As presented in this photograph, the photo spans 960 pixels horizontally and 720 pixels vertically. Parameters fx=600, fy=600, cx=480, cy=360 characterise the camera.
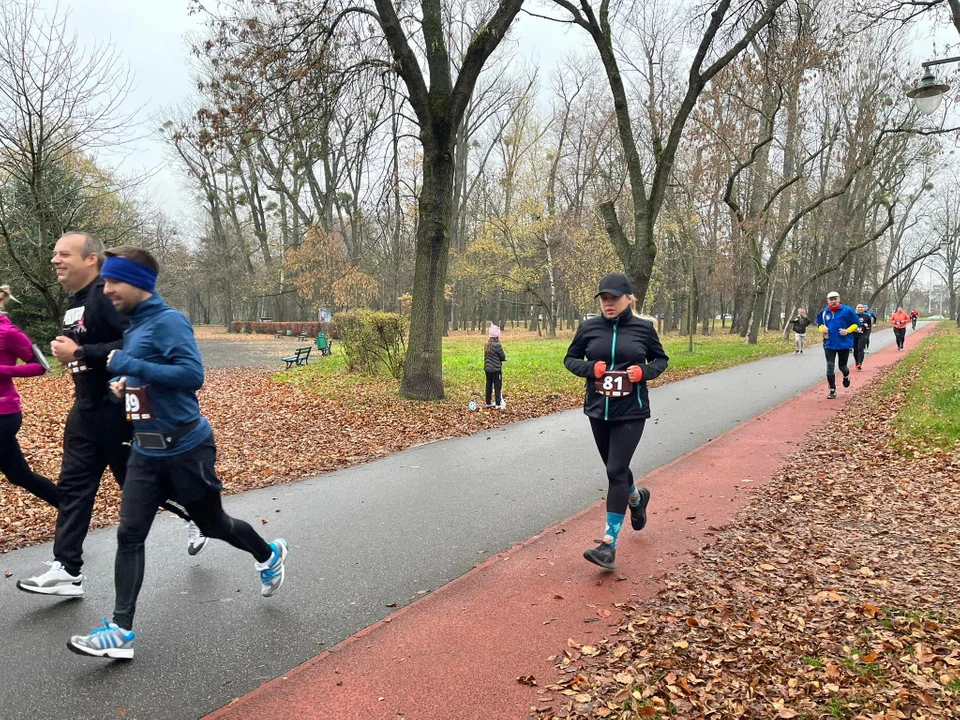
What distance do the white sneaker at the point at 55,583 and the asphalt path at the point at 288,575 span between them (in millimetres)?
72

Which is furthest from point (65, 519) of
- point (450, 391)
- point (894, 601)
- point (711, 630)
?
point (450, 391)

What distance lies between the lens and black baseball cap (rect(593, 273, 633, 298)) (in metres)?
4.20

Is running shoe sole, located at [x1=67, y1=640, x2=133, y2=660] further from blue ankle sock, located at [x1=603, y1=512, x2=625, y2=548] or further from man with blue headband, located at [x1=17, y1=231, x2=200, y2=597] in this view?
blue ankle sock, located at [x1=603, y1=512, x2=625, y2=548]

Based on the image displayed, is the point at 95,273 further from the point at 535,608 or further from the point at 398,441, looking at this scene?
A: the point at 398,441

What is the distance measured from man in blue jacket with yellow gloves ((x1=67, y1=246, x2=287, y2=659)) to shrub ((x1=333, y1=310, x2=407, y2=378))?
1020cm

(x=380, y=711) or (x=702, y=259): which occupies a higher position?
(x=702, y=259)

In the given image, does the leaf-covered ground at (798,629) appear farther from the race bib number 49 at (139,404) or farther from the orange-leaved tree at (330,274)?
the orange-leaved tree at (330,274)

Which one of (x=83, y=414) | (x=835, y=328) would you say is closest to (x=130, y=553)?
(x=83, y=414)

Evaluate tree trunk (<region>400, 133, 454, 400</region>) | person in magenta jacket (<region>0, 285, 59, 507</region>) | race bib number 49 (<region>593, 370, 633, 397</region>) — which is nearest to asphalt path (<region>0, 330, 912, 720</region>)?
person in magenta jacket (<region>0, 285, 59, 507</region>)

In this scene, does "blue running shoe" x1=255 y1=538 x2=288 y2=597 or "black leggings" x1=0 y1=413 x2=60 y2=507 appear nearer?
"blue running shoe" x1=255 y1=538 x2=288 y2=597

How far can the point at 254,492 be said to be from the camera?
619cm

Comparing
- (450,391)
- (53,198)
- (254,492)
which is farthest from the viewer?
(53,198)

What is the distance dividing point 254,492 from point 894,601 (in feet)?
17.9

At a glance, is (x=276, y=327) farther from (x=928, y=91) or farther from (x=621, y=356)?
(x=621, y=356)
